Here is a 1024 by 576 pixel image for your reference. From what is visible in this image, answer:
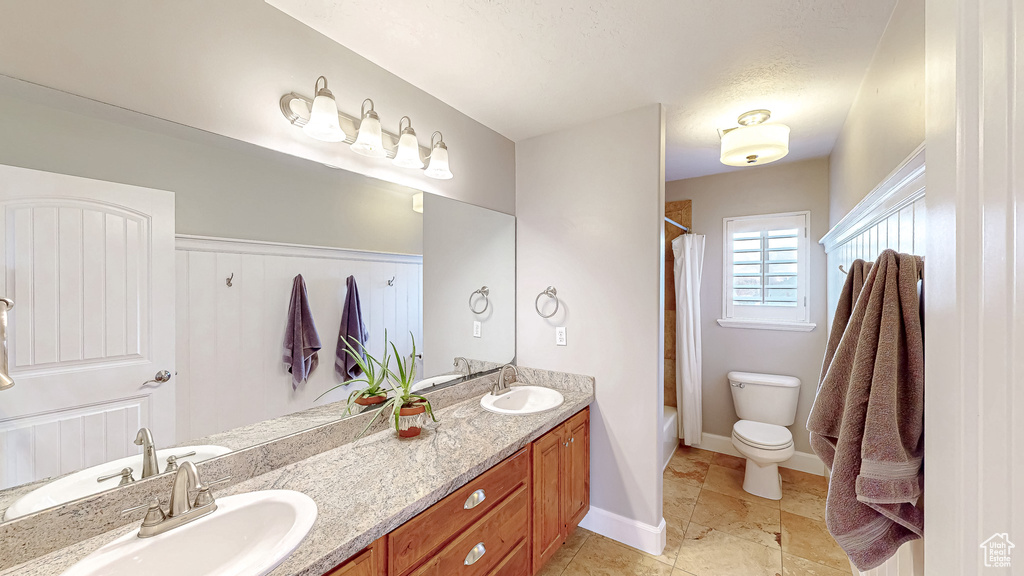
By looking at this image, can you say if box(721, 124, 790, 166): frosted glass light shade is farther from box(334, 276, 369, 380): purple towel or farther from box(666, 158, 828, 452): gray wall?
box(334, 276, 369, 380): purple towel

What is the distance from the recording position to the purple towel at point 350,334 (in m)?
1.57

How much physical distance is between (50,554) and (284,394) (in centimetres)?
61

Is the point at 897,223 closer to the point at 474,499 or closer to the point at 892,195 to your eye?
the point at 892,195

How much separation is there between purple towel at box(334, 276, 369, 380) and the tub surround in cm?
15

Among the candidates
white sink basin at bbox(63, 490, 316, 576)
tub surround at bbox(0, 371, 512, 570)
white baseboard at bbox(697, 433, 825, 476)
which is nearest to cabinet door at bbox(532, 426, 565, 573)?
tub surround at bbox(0, 371, 512, 570)

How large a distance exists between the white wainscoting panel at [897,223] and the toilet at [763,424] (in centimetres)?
109

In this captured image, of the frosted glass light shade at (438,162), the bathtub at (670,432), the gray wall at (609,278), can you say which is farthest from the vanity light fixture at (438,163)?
the bathtub at (670,432)

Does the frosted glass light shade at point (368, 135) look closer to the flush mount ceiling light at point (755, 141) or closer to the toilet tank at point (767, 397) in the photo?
the flush mount ceiling light at point (755, 141)

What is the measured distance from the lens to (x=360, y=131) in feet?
4.96

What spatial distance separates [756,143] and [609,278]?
3.54 ft

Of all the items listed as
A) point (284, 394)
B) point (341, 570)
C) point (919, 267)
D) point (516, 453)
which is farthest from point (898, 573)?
point (284, 394)

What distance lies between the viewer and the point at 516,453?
5.24 ft

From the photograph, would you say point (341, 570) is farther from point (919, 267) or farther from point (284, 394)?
point (919, 267)

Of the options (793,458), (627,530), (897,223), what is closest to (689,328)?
(793,458)
